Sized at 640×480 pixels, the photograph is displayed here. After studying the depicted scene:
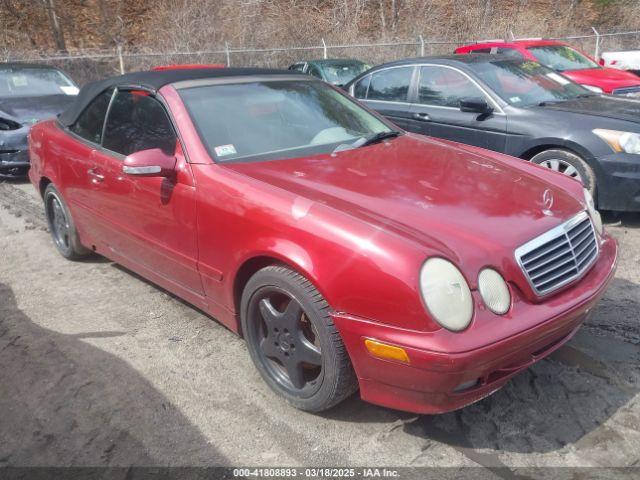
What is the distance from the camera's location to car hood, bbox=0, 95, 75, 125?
770 cm

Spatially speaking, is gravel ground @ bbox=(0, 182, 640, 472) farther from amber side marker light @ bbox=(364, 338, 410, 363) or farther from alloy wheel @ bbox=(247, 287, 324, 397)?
amber side marker light @ bbox=(364, 338, 410, 363)

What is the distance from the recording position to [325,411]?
111 inches

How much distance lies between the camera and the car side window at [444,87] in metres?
5.88

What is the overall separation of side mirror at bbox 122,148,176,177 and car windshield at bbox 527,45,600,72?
7816mm

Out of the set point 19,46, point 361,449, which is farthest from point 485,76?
point 19,46

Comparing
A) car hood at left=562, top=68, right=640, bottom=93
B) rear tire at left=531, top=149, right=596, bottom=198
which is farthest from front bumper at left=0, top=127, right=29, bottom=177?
car hood at left=562, top=68, right=640, bottom=93

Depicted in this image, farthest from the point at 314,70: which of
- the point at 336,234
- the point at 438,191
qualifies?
the point at 336,234

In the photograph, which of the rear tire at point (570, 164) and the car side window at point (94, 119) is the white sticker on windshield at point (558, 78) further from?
the car side window at point (94, 119)

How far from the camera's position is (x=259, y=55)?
62.1ft

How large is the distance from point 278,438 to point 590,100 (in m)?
4.84

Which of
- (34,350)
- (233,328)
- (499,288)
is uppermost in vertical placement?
(499,288)

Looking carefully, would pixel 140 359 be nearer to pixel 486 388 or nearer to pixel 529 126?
pixel 486 388

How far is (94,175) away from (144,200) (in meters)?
0.72

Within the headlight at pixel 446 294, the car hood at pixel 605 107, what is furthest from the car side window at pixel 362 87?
the headlight at pixel 446 294
